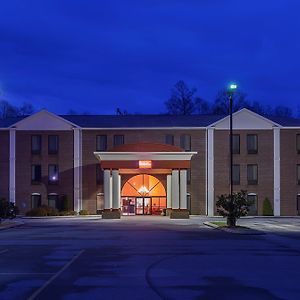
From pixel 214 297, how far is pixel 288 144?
55.4 meters

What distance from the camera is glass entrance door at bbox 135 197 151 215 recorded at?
66.7 metres

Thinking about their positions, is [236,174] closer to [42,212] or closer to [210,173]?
[210,173]

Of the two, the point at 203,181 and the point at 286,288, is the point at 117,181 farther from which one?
the point at 286,288

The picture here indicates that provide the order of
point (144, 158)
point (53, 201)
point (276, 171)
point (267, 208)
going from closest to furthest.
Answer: point (144, 158) < point (267, 208) < point (276, 171) < point (53, 201)

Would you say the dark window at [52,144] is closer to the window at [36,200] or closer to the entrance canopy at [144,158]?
the window at [36,200]

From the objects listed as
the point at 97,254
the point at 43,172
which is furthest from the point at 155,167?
the point at 97,254

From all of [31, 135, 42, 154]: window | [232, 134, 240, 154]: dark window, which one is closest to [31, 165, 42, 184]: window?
[31, 135, 42, 154]: window

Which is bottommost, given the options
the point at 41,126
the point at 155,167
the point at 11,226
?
the point at 11,226

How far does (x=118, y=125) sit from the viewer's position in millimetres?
66562

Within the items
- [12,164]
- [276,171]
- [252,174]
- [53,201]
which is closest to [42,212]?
[53,201]

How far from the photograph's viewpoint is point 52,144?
65312mm

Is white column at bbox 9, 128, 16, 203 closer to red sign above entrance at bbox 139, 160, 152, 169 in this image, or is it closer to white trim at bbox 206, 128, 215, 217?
red sign above entrance at bbox 139, 160, 152, 169

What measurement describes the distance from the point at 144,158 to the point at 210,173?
10.4 metres

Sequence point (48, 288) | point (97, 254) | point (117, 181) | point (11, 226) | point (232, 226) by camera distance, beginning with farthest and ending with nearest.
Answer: point (117, 181)
point (11, 226)
point (232, 226)
point (97, 254)
point (48, 288)
